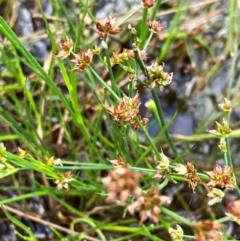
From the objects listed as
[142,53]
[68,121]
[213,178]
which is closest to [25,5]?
[68,121]

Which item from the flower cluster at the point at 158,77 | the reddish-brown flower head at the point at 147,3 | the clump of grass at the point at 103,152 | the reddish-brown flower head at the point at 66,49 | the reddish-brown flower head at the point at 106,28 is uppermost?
the reddish-brown flower head at the point at 147,3

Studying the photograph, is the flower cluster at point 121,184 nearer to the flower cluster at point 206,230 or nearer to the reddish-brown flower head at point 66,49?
the flower cluster at point 206,230

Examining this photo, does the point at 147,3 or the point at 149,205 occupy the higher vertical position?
the point at 147,3

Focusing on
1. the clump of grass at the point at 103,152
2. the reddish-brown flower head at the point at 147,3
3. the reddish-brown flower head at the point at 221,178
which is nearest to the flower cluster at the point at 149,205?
the clump of grass at the point at 103,152

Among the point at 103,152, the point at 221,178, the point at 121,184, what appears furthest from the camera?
the point at 103,152

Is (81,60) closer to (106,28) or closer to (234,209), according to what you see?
(106,28)

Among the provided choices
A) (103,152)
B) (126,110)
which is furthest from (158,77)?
(103,152)

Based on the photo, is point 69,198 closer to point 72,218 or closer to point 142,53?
point 72,218

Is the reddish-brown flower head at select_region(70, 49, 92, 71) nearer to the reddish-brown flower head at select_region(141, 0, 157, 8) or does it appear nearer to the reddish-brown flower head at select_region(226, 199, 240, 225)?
the reddish-brown flower head at select_region(141, 0, 157, 8)

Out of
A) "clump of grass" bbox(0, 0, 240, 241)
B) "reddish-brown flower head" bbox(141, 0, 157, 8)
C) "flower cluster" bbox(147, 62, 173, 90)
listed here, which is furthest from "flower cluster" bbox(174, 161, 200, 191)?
"reddish-brown flower head" bbox(141, 0, 157, 8)
